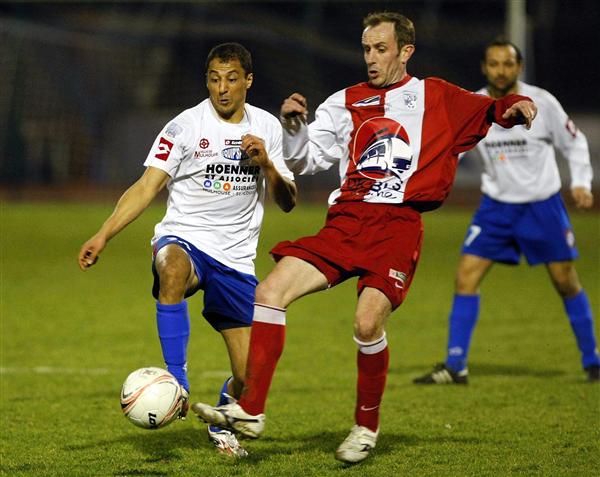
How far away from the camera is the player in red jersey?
4906 mm

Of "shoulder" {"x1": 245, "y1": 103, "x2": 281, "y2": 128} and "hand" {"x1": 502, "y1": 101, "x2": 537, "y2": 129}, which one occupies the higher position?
"hand" {"x1": 502, "y1": 101, "x2": 537, "y2": 129}

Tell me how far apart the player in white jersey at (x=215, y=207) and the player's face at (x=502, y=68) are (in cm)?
245

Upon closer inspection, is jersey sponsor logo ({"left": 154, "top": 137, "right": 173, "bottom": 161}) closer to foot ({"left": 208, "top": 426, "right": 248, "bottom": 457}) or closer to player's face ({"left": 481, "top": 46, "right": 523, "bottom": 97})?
foot ({"left": 208, "top": 426, "right": 248, "bottom": 457})

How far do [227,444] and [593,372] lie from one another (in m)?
3.29

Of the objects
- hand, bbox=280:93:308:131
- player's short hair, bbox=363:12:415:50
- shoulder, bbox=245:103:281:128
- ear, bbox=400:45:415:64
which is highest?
player's short hair, bbox=363:12:415:50

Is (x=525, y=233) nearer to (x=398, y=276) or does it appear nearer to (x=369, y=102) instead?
(x=369, y=102)

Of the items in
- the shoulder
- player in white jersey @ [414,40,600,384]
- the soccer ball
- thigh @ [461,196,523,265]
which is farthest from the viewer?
thigh @ [461,196,523,265]

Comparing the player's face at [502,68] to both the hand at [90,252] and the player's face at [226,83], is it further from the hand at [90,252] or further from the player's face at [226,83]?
the hand at [90,252]

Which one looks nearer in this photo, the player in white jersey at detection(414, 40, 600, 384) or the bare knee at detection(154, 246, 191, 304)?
the bare knee at detection(154, 246, 191, 304)

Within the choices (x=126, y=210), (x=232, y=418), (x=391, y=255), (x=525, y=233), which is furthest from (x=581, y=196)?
(x=232, y=418)

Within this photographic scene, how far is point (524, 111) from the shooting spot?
5020 millimetres

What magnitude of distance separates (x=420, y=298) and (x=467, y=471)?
23.7 ft

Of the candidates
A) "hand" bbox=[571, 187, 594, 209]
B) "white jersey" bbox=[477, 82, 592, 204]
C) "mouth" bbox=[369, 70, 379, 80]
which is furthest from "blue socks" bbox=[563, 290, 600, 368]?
"mouth" bbox=[369, 70, 379, 80]

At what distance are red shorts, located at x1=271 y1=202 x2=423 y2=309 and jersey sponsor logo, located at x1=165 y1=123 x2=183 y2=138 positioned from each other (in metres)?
0.77
